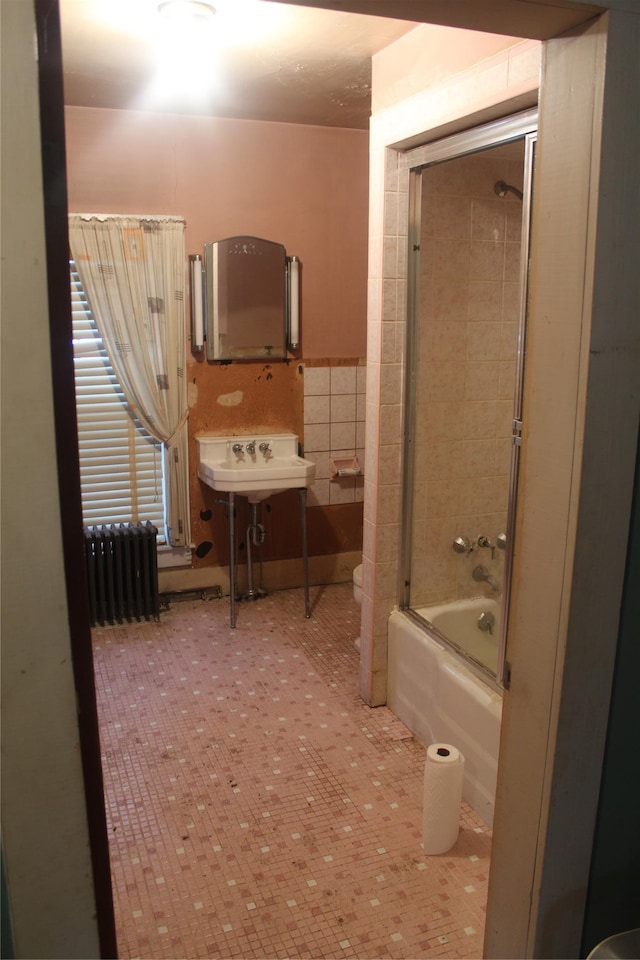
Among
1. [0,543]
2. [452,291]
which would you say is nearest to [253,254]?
[452,291]

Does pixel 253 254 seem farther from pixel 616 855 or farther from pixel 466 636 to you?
pixel 616 855

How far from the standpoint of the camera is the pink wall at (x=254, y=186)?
3.76 m

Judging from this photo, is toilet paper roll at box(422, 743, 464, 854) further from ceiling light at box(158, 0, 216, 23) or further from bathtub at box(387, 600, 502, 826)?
ceiling light at box(158, 0, 216, 23)

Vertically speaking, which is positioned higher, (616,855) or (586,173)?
(586,173)

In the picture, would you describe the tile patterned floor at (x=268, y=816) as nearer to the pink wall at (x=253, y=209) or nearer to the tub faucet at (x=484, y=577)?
the tub faucet at (x=484, y=577)

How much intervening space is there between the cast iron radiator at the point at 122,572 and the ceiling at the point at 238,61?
2.08 m

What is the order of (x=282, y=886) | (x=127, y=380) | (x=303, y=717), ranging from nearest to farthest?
(x=282, y=886) < (x=303, y=717) < (x=127, y=380)

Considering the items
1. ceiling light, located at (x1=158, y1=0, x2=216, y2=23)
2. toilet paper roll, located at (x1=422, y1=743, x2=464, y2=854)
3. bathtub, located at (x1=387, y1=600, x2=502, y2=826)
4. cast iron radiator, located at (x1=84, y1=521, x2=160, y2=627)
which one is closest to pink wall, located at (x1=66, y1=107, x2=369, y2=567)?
cast iron radiator, located at (x1=84, y1=521, x2=160, y2=627)

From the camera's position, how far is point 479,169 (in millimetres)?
3164

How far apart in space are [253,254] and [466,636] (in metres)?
2.23

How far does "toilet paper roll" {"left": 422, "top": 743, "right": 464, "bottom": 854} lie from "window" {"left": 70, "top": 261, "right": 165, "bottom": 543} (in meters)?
2.32

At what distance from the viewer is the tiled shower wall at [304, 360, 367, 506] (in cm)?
437

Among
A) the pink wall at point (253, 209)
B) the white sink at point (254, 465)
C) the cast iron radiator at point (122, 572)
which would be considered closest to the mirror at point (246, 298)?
the pink wall at point (253, 209)

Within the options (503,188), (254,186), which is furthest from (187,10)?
(254,186)
